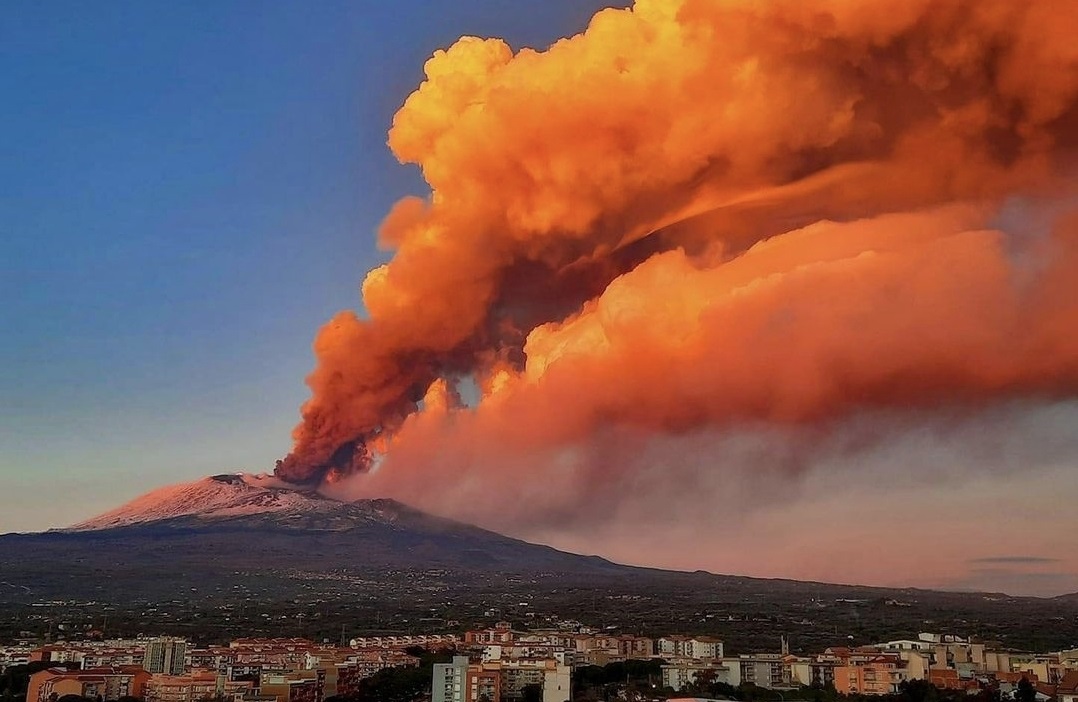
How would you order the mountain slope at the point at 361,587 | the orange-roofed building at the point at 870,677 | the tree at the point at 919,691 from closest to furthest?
the tree at the point at 919,691, the orange-roofed building at the point at 870,677, the mountain slope at the point at 361,587

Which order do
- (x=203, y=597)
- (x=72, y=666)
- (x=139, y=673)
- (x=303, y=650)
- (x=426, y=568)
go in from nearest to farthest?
(x=139, y=673), (x=72, y=666), (x=303, y=650), (x=203, y=597), (x=426, y=568)

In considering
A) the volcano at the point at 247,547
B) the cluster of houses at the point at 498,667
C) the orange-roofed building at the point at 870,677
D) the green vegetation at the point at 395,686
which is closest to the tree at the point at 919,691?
the orange-roofed building at the point at 870,677

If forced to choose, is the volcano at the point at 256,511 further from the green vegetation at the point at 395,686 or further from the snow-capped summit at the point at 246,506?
the green vegetation at the point at 395,686

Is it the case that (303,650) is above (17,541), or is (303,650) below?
below

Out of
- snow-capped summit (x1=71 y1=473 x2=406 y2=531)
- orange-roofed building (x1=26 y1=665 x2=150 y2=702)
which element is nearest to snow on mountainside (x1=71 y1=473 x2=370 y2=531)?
snow-capped summit (x1=71 y1=473 x2=406 y2=531)

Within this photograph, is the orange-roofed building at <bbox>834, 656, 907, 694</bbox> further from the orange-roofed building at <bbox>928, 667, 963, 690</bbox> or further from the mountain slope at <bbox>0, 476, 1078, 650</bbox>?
the mountain slope at <bbox>0, 476, 1078, 650</bbox>

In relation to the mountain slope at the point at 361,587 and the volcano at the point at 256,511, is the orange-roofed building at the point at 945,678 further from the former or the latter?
the volcano at the point at 256,511

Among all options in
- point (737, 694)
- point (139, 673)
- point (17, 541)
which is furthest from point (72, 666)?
point (17, 541)

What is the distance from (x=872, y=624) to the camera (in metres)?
48.9

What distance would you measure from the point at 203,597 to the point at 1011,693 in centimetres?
4520

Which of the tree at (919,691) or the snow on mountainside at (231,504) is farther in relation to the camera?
the snow on mountainside at (231,504)

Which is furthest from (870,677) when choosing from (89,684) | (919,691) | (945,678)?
(89,684)

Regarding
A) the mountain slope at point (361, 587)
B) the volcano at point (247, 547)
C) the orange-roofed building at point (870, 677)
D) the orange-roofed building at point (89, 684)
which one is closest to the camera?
the orange-roofed building at point (89, 684)

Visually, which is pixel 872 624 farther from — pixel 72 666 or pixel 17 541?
pixel 17 541
